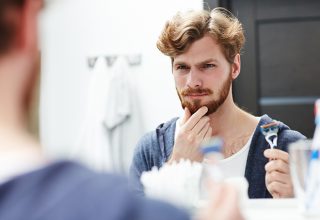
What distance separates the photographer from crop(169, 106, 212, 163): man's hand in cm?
90

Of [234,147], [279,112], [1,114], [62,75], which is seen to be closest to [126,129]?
[62,75]

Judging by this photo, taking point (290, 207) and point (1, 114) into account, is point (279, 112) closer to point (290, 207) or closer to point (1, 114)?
point (290, 207)

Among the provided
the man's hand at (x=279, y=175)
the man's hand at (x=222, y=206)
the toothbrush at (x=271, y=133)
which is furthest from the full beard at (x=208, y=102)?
the man's hand at (x=222, y=206)

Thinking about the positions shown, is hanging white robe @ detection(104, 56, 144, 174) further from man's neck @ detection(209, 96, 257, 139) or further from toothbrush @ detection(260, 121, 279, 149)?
toothbrush @ detection(260, 121, 279, 149)

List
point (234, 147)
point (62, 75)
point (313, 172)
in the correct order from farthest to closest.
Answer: point (62, 75)
point (234, 147)
point (313, 172)

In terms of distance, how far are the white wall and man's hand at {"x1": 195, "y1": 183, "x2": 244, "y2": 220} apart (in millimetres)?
1262

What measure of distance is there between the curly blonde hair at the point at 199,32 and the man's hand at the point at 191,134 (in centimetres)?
14

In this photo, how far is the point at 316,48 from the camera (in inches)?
60.7

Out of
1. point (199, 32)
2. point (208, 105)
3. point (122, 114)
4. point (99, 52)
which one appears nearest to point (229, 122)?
point (208, 105)

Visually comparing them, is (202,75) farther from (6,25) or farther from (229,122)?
(6,25)

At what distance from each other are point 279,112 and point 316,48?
24 cm

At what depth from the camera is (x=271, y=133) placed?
3.10 feet

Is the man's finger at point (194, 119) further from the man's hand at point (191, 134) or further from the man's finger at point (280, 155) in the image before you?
the man's finger at point (280, 155)

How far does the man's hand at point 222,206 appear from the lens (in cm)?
26
